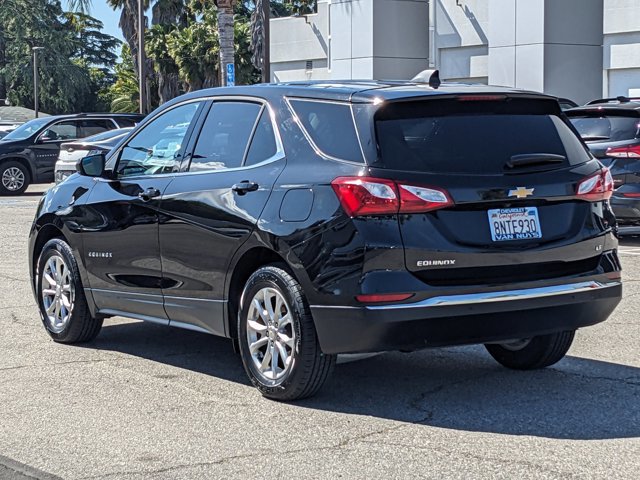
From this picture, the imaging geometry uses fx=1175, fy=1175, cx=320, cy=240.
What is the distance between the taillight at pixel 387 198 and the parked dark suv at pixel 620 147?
794 centimetres

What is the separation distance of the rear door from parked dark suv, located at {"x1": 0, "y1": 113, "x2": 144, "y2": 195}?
18394 mm

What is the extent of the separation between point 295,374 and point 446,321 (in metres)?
0.87

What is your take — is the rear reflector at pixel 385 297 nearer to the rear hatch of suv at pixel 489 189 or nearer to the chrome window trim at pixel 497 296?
the chrome window trim at pixel 497 296

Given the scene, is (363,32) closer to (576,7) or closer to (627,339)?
(576,7)

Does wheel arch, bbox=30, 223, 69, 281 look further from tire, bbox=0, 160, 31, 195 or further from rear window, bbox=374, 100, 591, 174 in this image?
tire, bbox=0, 160, 31, 195

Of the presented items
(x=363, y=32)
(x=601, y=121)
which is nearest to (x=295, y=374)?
(x=601, y=121)

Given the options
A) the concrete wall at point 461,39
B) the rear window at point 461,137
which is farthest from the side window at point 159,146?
the concrete wall at point 461,39

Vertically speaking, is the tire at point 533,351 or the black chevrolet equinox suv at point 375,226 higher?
the black chevrolet equinox suv at point 375,226

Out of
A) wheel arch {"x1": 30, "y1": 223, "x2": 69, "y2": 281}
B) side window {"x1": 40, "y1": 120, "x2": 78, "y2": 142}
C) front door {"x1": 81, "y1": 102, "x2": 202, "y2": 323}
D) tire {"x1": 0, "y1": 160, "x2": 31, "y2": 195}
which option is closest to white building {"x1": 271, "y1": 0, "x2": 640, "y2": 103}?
side window {"x1": 40, "y1": 120, "x2": 78, "y2": 142}

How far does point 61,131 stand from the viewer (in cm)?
2573

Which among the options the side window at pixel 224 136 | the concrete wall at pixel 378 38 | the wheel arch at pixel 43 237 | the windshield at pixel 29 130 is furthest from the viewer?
the concrete wall at pixel 378 38

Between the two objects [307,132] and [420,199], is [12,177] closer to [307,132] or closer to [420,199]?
[307,132]

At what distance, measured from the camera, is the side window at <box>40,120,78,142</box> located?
83.8ft

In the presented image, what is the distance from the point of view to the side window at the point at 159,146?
24.2ft
